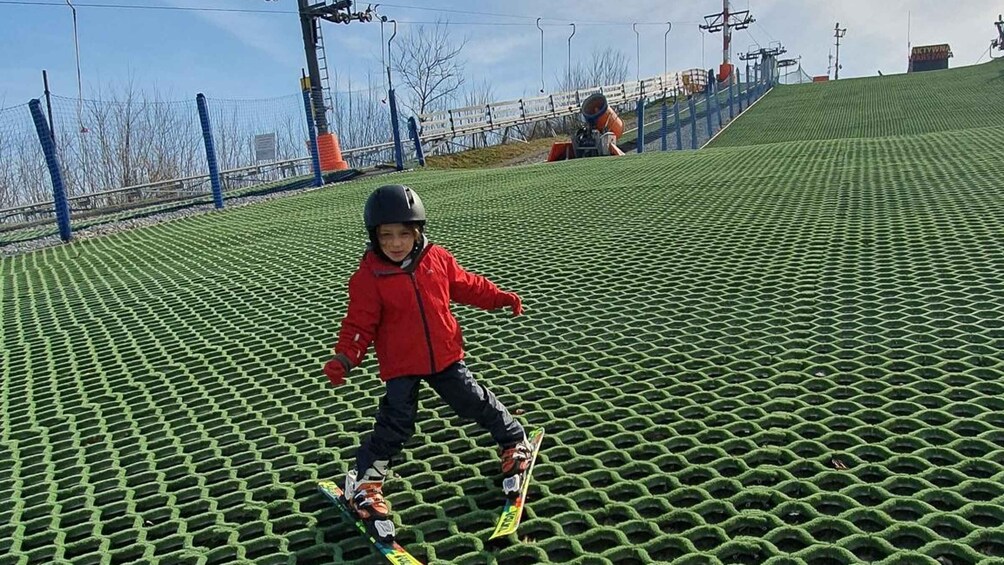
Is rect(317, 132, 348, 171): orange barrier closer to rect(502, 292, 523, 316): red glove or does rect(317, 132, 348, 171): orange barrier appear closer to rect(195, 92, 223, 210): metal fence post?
rect(195, 92, 223, 210): metal fence post

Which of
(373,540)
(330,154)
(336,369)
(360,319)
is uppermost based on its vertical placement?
(330,154)

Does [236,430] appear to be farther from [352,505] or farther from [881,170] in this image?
[881,170]

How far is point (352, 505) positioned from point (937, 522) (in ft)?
5.45

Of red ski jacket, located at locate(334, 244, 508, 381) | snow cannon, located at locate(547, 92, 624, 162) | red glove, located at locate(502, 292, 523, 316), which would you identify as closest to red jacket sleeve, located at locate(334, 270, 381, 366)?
red ski jacket, located at locate(334, 244, 508, 381)

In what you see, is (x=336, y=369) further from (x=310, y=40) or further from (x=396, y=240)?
(x=310, y=40)

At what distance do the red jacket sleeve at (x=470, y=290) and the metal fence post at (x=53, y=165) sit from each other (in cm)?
922

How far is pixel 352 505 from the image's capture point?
2.25 meters

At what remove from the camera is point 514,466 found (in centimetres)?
236

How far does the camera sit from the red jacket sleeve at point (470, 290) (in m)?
2.35

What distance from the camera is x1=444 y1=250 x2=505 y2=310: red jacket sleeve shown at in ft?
7.70

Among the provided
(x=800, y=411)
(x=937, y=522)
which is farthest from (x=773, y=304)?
(x=937, y=522)

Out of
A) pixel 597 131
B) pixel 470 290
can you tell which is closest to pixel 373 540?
pixel 470 290

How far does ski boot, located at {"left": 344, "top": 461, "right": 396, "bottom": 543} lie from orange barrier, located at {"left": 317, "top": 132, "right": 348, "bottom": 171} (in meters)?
18.5

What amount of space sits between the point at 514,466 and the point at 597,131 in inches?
532
